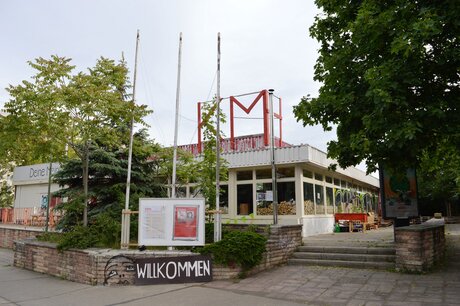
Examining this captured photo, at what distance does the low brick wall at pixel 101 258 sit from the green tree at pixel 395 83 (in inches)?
105

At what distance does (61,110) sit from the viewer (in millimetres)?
10703

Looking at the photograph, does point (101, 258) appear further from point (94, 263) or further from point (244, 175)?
point (244, 175)

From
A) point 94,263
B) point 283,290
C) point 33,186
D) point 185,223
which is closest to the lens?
point 283,290

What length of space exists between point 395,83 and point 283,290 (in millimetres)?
4360

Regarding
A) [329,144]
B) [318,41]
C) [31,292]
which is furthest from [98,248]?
[318,41]

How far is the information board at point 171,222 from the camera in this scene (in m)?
9.20

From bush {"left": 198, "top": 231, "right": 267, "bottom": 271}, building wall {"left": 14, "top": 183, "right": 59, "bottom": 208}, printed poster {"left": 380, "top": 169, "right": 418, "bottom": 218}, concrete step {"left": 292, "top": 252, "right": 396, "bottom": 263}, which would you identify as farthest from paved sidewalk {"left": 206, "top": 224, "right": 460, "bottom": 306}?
building wall {"left": 14, "top": 183, "right": 59, "bottom": 208}

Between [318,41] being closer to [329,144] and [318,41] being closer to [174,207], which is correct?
[329,144]

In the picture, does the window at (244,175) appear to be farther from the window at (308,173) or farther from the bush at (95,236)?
the bush at (95,236)

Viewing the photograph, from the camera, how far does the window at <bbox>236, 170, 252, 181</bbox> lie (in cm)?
1694

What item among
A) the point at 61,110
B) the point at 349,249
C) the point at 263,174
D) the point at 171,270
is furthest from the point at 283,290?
the point at 263,174

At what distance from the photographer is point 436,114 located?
7184 millimetres

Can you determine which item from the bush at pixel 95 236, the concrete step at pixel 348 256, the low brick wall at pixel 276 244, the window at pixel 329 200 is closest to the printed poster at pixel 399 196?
the concrete step at pixel 348 256

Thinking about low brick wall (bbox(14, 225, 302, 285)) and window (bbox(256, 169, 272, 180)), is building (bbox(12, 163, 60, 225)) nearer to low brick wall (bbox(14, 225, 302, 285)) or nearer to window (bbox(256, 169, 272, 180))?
window (bbox(256, 169, 272, 180))
